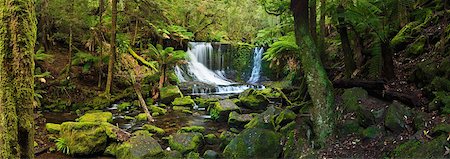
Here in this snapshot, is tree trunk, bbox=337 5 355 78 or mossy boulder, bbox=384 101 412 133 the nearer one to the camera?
mossy boulder, bbox=384 101 412 133

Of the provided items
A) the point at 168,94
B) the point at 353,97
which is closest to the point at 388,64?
the point at 353,97

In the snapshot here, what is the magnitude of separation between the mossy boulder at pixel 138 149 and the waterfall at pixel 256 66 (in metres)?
13.3

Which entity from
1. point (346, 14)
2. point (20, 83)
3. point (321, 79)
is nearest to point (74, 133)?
point (20, 83)

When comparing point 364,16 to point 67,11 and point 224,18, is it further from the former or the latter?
point 224,18

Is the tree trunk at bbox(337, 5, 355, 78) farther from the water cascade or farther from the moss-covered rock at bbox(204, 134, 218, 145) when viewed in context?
the water cascade

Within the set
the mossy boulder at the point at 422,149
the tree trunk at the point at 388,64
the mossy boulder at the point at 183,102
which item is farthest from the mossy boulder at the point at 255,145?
the mossy boulder at the point at 183,102

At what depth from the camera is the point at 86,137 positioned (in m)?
6.64

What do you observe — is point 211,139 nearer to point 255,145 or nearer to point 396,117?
point 255,145

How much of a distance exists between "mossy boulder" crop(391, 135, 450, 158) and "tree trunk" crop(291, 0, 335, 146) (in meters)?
1.05

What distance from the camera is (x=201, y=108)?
1197cm

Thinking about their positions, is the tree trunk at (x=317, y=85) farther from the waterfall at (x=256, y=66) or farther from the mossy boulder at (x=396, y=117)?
the waterfall at (x=256, y=66)

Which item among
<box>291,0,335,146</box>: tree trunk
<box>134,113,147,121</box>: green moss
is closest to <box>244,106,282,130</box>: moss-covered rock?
<box>291,0,335,146</box>: tree trunk

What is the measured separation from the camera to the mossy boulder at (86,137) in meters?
6.55

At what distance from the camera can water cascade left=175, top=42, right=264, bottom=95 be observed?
690 inches
